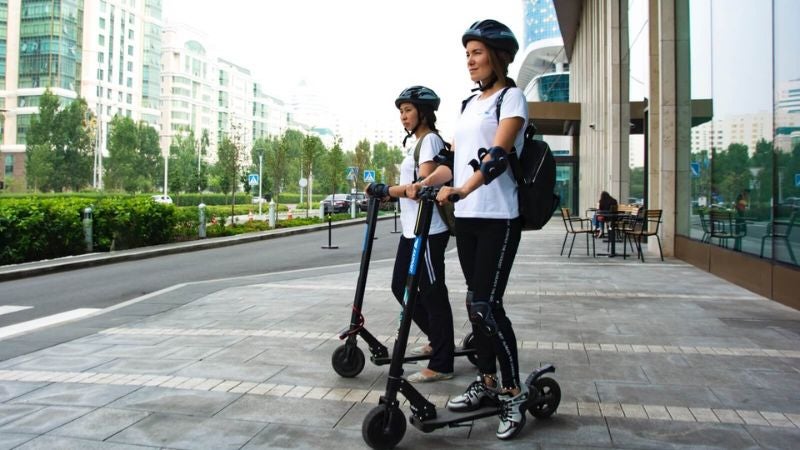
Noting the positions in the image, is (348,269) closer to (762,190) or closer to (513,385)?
(762,190)

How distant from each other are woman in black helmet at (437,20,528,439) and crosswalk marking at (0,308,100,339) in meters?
4.82

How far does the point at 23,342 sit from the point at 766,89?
29.1 feet

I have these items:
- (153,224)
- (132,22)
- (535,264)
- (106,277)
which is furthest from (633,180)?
(132,22)

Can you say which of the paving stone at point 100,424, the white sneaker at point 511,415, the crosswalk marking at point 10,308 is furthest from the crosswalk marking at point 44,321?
the white sneaker at point 511,415

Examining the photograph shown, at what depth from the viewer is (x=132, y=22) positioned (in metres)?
101

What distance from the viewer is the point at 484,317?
10.1ft

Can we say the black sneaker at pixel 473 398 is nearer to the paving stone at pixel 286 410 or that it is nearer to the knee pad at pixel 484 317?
the knee pad at pixel 484 317

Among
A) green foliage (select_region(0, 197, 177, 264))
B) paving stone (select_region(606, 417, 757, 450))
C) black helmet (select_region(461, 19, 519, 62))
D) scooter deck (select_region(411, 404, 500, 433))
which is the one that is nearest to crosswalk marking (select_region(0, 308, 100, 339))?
scooter deck (select_region(411, 404, 500, 433))

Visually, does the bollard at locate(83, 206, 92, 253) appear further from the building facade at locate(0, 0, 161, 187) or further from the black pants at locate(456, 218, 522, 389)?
the building facade at locate(0, 0, 161, 187)

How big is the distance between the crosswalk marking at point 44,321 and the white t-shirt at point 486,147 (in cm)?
487

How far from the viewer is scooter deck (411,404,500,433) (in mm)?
2994

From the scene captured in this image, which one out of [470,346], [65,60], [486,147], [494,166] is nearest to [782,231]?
[470,346]

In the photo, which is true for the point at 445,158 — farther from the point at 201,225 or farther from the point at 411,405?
the point at 201,225

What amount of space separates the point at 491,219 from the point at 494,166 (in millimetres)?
388
